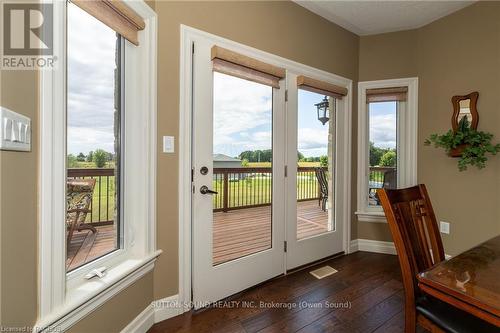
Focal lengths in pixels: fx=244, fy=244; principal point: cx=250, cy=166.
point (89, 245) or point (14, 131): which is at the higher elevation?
point (14, 131)

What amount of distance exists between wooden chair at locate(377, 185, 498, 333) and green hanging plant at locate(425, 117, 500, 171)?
1.53m

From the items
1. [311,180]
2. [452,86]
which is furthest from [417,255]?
[452,86]

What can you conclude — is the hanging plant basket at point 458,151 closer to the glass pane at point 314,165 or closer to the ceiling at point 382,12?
the glass pane at point 314,165

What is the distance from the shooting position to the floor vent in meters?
2.44

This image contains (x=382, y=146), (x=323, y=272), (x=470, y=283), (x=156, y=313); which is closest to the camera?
(x=470, y=283)

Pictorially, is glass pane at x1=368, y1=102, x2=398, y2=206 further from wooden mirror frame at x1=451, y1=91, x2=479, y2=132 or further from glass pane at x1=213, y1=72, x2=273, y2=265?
glass pane at x1=213, y1=72, x2=273, y2=265

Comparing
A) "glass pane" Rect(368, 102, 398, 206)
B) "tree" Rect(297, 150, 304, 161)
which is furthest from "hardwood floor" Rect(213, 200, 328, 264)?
"glass pane" Rect(368, 102, 398, 206)

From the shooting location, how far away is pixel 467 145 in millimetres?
2383

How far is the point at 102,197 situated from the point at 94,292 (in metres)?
0.53

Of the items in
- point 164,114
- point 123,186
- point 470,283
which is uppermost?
point 164,114

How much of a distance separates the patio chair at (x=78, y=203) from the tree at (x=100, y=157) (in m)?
0.11

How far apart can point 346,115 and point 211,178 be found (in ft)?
6.41

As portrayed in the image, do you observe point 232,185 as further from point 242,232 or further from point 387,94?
point 387,94

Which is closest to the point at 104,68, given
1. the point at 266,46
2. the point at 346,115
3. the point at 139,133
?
the point at 139,133
